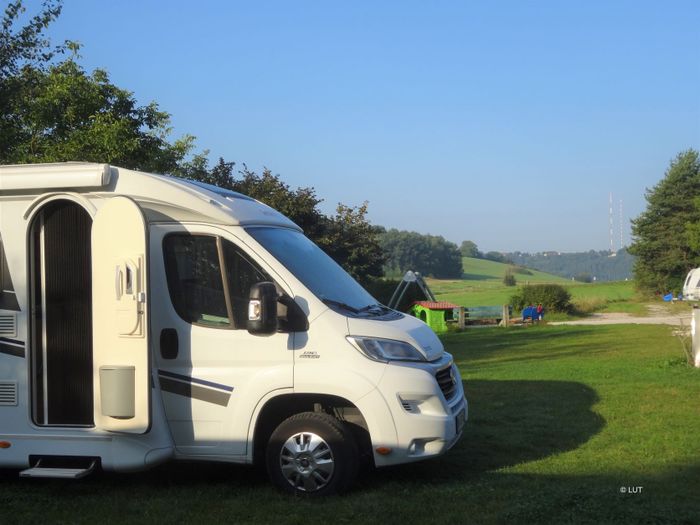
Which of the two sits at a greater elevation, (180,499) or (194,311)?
(194,311)

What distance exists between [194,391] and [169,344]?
44 centimetres

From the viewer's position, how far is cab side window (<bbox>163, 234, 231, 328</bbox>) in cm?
694

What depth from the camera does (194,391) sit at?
22.4ft

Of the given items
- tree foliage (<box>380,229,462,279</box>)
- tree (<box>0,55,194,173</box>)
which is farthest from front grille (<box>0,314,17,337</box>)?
tree foliage (<box>380,229,462,279</box>)

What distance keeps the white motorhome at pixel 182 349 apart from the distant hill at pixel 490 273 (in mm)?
96308

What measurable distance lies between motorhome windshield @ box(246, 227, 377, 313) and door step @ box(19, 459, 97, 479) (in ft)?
7.43

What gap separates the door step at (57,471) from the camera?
21.9 feet

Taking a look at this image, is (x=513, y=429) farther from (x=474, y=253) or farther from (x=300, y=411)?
(x=474, y=253)

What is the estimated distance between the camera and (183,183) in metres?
7.30

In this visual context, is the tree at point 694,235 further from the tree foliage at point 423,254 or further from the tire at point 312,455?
the tire at point 312,455

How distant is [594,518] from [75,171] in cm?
485

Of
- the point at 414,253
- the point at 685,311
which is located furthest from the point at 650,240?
the point at 414,253

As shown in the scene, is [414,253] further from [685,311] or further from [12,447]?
[12,447]

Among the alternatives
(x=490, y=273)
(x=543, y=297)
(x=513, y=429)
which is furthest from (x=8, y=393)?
(x=490, y=273)
